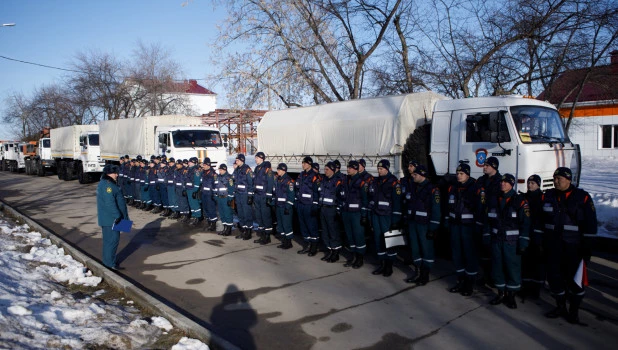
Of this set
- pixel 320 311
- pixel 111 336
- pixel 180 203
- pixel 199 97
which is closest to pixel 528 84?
pixel 180 203

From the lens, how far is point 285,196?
898 centimetres

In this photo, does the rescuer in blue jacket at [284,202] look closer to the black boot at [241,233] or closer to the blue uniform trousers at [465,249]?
the black boot at [241,233]

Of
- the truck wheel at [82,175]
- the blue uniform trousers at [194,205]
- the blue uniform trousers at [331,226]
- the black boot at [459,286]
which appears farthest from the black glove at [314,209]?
the truck wheel at [82,175]

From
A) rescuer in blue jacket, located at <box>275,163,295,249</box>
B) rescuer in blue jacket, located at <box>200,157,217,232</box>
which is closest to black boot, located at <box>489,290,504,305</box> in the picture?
rescuer in blue jacket, located at <box>275,163,295,249</box>

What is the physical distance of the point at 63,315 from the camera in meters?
5.07

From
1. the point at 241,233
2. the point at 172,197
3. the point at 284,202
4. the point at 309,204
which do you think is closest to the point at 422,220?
the point at 309,204

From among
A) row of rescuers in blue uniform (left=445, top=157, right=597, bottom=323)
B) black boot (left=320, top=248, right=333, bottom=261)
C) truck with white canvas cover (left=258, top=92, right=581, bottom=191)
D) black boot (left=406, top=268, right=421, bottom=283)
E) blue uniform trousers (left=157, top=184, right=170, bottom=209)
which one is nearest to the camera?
row of rescuers in blue uniform (left=445, top=157, right=597, bottom=323)

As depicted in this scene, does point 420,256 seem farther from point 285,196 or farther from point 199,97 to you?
point 199,97

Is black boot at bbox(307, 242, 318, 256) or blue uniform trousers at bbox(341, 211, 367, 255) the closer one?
blue uniform trousers at bbox(341, 211, 367, 255)

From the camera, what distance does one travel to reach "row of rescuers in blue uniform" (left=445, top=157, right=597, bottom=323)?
516 cm

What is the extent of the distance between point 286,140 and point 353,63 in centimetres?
861

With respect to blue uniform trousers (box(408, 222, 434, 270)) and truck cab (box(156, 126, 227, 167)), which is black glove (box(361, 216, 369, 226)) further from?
truck cab (box(156, 126, 227, 167))

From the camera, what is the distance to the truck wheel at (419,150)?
868 cm

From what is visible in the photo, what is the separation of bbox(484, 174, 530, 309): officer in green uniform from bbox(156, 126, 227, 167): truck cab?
1299 cm
